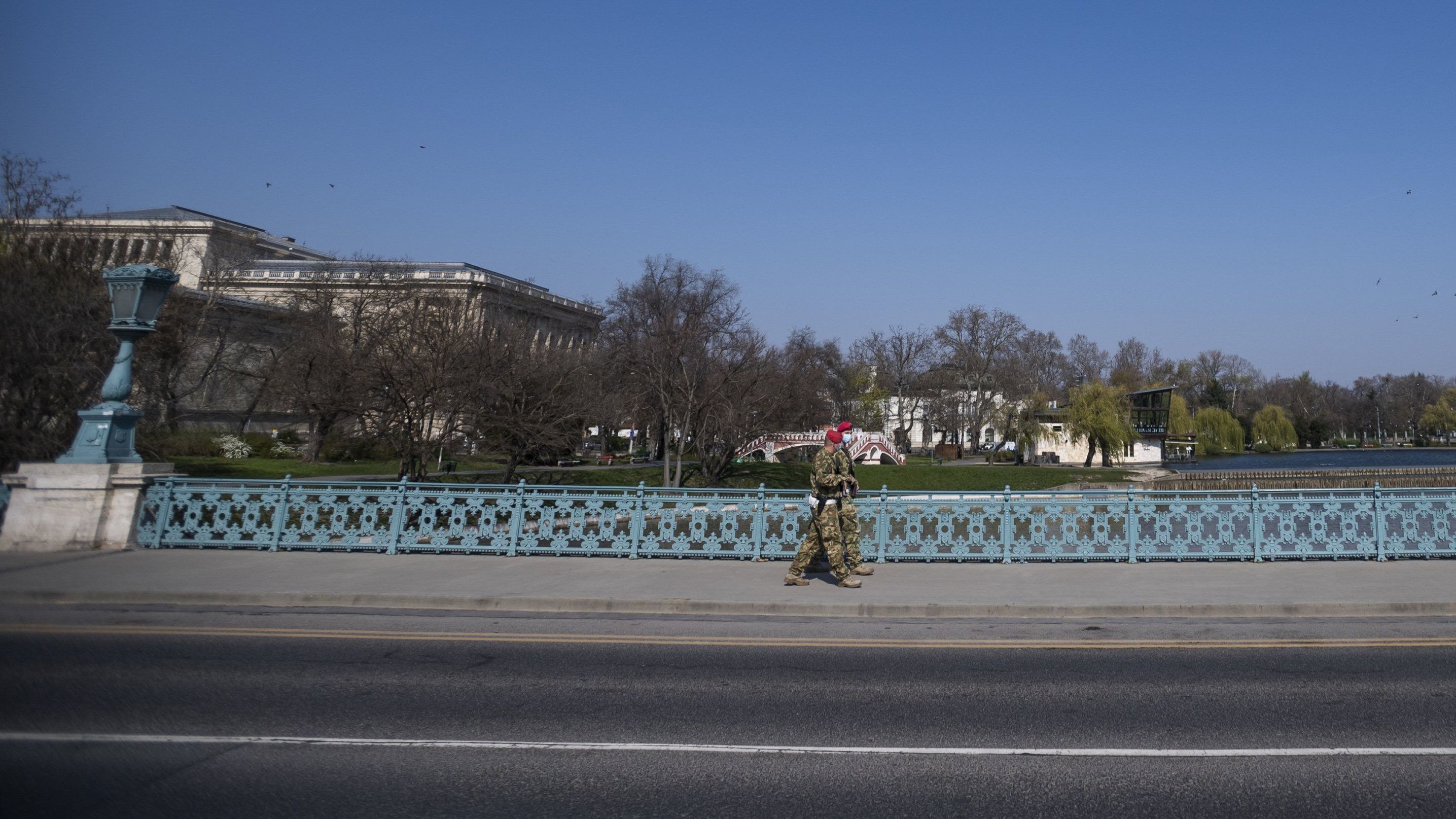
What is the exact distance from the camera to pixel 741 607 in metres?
9.96

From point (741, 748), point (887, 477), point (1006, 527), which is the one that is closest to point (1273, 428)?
point (887, 477)

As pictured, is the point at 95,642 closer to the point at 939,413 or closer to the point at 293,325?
the point at 293,325

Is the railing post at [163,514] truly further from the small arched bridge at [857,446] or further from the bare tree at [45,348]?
the small arched bridge at [857,446]

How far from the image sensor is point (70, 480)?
40.2 ft

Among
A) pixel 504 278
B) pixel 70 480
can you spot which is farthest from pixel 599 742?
pixel 504 278

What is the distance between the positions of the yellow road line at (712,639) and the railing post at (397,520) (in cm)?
401

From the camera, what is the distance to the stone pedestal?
12.2 metres

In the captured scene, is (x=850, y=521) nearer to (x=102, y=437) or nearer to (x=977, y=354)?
(x=102, y=437)

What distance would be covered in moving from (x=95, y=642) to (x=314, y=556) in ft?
15.5

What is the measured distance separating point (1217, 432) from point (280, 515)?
94883 mm

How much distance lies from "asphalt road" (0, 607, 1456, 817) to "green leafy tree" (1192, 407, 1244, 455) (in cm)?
8955

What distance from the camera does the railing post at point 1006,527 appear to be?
12672 millimetres

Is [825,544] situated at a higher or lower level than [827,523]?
lower

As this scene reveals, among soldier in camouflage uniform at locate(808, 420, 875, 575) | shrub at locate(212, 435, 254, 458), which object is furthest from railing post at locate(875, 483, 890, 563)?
shrub at locate(212, 435, 254, 458)
